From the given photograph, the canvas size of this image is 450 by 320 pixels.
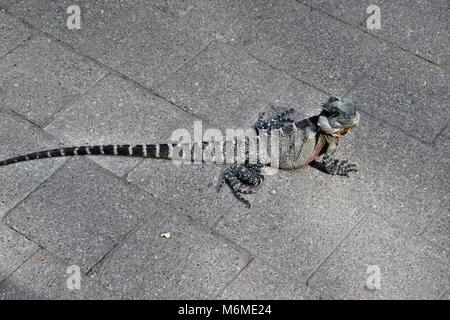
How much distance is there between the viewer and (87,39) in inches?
363

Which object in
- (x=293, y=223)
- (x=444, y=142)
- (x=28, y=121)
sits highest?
(x=444, y=142)

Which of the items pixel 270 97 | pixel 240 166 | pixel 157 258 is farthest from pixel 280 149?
pixel 157 258

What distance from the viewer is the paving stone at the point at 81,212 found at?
23.4 ft

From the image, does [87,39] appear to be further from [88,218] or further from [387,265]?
[387,265]

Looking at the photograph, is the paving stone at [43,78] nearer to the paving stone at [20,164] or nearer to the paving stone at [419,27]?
the paving stone at [20,164]

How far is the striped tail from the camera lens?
7.80 metres

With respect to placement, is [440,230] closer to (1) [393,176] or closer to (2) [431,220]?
(2) [431,220]

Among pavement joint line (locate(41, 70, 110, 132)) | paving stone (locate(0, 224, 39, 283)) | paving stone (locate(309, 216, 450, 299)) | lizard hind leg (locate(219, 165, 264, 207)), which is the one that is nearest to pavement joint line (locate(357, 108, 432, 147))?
paving stone (locate(309, 216, 450, 299))

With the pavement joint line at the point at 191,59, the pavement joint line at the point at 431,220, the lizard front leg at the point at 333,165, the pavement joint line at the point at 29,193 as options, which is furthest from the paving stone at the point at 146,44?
the pavement joint line at the point at 431,220

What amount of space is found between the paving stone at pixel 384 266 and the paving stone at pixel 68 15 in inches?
167

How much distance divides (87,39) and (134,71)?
85cm

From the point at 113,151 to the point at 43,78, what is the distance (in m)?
1.57

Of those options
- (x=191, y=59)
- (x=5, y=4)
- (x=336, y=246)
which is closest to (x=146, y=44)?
(x=191, y=59)

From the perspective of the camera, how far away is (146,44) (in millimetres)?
9156
